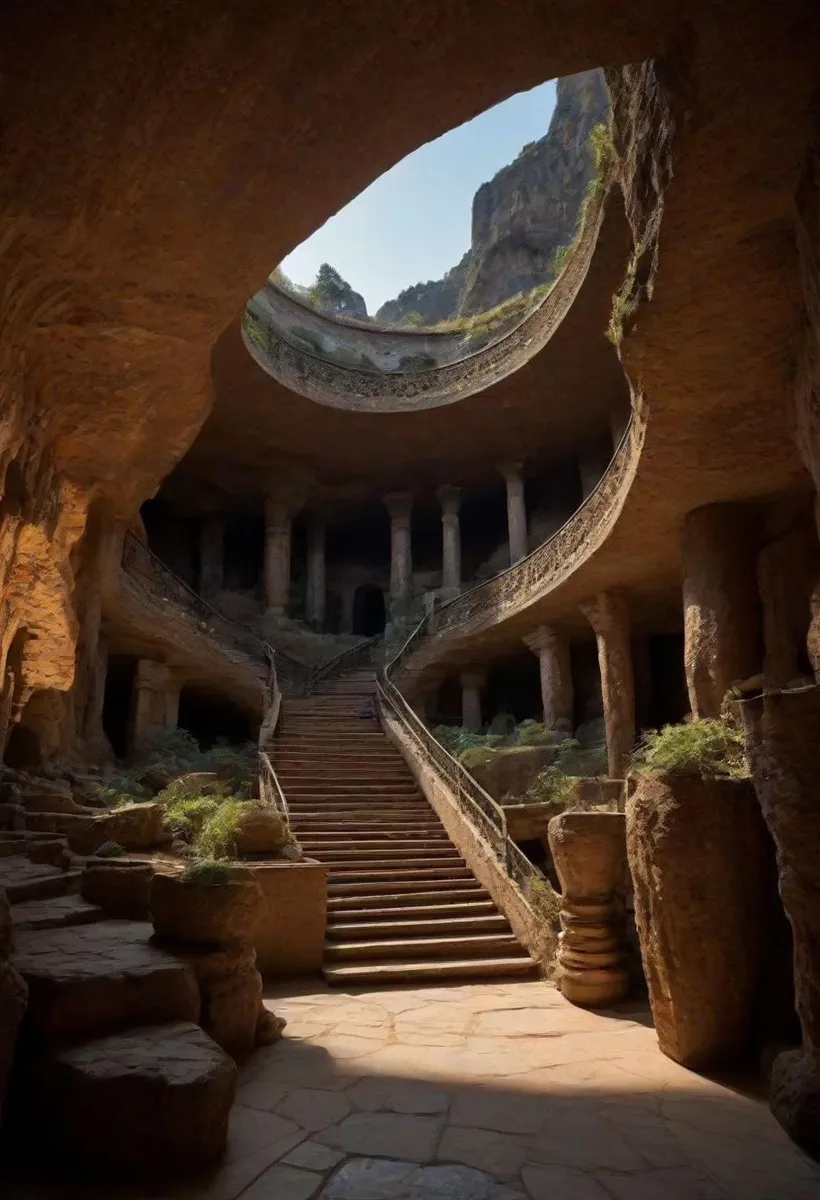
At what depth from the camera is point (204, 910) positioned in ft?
15.1

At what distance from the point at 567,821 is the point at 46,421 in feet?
20.0

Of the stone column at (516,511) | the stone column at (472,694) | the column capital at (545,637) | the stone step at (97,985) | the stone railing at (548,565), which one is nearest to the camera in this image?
the stone step at (97,985)

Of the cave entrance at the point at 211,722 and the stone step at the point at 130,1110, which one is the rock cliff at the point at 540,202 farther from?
the stone step at the point at 130,1110

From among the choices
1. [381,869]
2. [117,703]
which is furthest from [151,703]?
[381,869]

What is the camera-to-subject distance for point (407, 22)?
4789 millimetres

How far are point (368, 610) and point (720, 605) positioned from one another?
772 inches

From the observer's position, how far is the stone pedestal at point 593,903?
6.39 m

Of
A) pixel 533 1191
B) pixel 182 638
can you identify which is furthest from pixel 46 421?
pixel 182 638

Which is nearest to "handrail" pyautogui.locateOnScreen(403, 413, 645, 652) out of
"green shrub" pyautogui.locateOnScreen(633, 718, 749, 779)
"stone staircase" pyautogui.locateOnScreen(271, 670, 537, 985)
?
"stone staircase" pyautogui.locateOnScreen(271, 670, 537, 985)

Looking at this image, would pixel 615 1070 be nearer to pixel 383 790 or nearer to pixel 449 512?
pixel 383 790

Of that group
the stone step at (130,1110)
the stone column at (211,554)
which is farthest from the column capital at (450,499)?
the stone step at (130,1110)

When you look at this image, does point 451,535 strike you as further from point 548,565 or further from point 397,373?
point 548,565

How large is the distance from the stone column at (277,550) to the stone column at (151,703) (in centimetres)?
685

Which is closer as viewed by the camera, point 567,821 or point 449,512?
point 567,821
